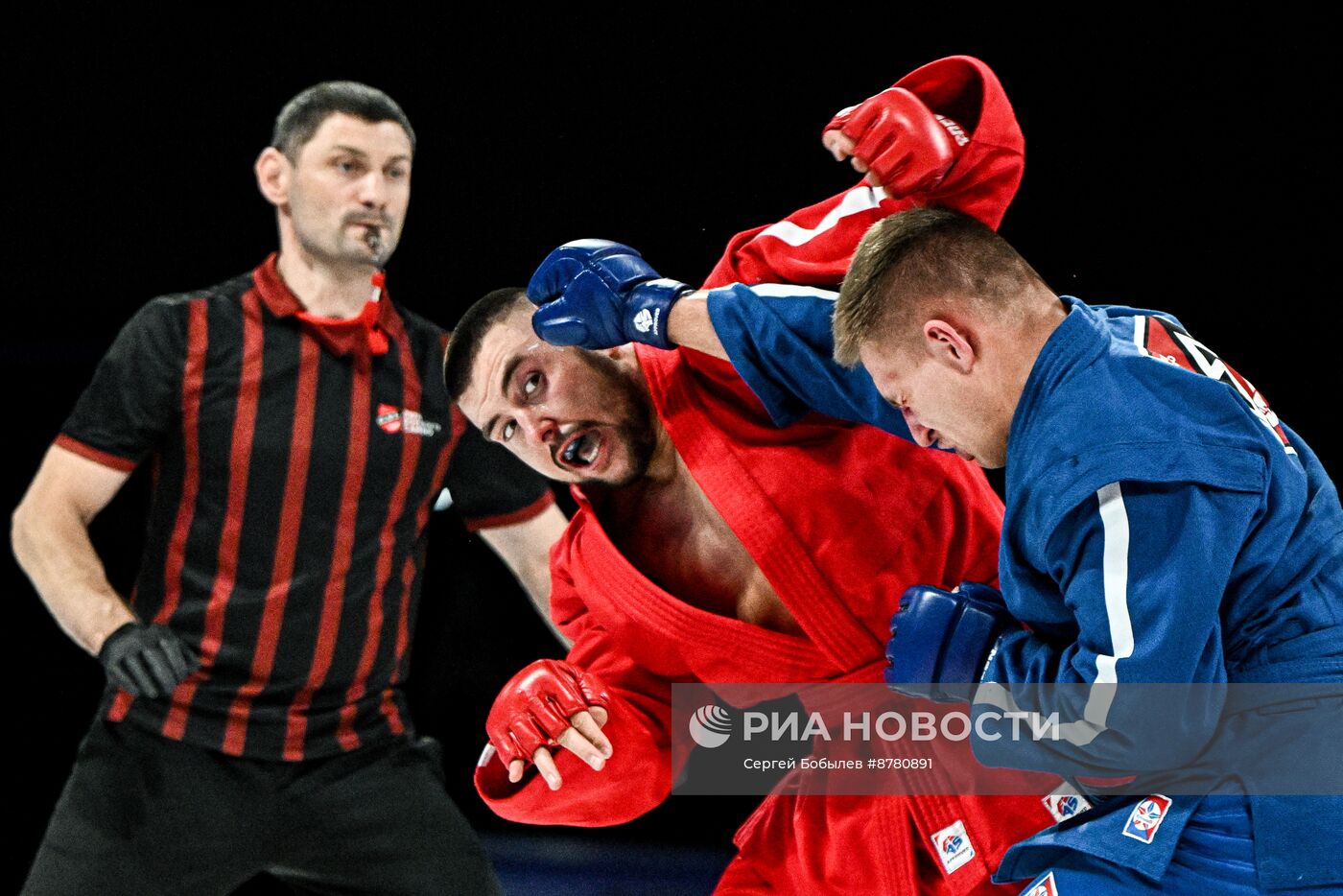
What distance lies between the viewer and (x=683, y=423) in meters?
2.14

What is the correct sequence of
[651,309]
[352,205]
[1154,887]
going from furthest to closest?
1. [352,205]
2. [651,309]
3. [1154,887]

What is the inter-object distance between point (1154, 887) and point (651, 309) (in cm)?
104

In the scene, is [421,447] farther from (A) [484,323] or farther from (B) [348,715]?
(A) [484,323]

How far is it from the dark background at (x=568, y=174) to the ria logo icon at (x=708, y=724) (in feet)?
5.74

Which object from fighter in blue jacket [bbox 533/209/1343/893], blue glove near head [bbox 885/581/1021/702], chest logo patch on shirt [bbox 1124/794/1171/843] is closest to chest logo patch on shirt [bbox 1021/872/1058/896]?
fighter in blue jacket [bbox 533/209/1343/893]

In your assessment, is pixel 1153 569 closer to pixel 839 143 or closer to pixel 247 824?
pixel 839 143

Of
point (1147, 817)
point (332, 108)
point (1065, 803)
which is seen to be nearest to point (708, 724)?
point (1065, 803)

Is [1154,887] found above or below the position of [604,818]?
above

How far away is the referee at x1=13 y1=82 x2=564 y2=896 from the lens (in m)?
2.84

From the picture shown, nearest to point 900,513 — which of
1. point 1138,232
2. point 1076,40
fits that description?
point 1138,232

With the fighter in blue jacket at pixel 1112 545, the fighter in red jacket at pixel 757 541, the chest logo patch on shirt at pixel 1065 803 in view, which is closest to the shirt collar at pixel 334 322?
the fighter in red jacket at pixel 757 541

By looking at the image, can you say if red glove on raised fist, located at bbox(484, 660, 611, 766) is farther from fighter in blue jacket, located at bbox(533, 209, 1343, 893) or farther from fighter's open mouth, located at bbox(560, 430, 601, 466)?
fighter in blue jacket, located at bbox(533, 209, 1343, 893)

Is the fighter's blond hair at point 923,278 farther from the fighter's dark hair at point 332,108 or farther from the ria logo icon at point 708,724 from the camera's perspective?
the fighter's dark hair at point 332,108

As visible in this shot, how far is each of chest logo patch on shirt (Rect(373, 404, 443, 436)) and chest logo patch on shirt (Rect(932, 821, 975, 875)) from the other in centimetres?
172
